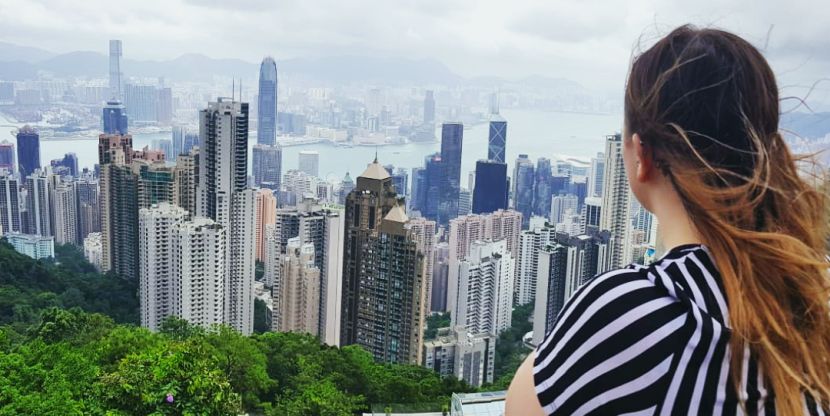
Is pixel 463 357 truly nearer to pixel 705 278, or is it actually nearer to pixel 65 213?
pixel 705 278

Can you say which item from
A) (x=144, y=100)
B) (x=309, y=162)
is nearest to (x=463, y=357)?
(x=309, y=162)

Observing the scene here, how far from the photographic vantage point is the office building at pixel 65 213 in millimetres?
9812

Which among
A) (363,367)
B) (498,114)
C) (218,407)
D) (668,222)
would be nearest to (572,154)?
(498,114)

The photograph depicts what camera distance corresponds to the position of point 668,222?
344 mm

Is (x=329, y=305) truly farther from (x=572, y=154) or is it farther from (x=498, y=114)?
(x=498, y=114)

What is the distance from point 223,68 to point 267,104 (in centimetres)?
87

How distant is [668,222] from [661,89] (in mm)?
60

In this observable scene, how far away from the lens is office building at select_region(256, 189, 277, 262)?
852cm

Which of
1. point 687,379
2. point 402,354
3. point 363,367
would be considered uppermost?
point 687,379

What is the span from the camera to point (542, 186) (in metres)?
10.6

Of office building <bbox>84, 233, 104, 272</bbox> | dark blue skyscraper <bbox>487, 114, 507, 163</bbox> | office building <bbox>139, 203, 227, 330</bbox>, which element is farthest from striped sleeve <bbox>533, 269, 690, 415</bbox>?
dark blue skyscraper <bbox>487, 114, 507, 163</bbox>

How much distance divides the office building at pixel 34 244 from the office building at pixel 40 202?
17.4 inches

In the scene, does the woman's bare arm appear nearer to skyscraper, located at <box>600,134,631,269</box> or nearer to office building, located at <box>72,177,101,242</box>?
skyscraper, located at <box>600,134,631,269</box>

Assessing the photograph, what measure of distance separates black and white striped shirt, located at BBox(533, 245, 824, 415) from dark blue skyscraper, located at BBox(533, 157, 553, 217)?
397 inches
